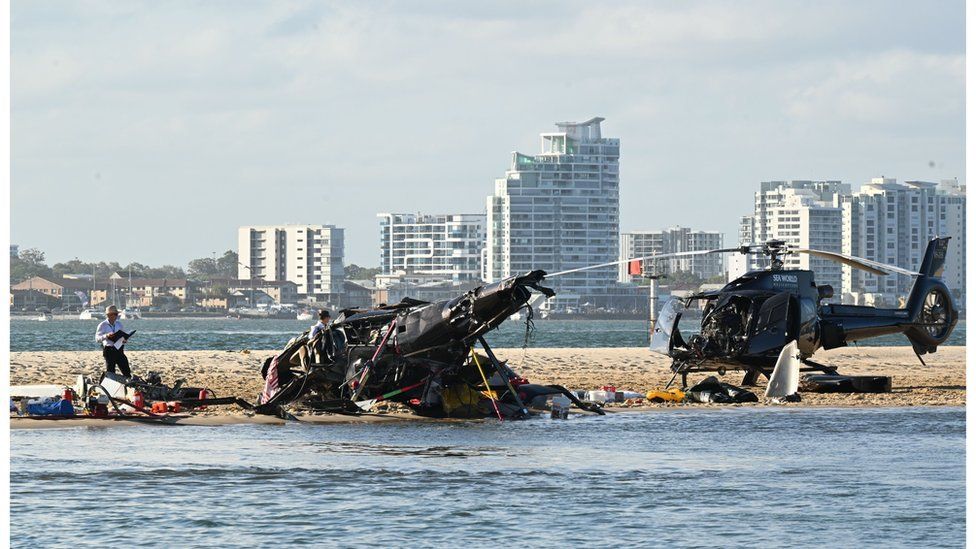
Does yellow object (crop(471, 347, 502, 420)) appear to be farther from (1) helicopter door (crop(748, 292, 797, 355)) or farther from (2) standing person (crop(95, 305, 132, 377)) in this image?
(1) helicopter door (crop(748, 292, 797, 355))

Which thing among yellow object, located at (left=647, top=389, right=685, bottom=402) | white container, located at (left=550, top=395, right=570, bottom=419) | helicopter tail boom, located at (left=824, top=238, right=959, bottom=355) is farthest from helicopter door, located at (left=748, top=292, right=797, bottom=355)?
white container, located at (left=550, top=395, right=570, bottom=419)

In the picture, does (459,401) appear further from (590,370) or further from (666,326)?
A: (590,370)

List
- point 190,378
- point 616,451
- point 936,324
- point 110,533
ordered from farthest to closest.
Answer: point 190,378, point 936,324, point 616,451, point 110,533

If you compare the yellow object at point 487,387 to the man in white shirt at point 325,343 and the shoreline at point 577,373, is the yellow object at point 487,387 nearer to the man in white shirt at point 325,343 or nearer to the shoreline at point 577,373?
the shoreline at point 577,373

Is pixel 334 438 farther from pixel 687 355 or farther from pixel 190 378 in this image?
pixel 190 378

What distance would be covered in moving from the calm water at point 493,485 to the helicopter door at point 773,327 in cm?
461

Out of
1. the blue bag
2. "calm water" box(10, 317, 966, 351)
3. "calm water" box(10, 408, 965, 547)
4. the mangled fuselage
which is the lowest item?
"calm water" box(10, 317, 966, 351)

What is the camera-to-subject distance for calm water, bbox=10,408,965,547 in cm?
1499

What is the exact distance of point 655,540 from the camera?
14.7 m

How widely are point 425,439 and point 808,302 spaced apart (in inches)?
411

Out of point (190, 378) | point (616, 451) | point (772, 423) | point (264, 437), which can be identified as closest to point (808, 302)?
point (772, 423)

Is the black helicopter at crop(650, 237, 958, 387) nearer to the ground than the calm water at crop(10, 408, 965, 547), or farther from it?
farther from it

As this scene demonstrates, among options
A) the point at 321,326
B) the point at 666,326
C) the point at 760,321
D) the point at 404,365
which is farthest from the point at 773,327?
the point at 321,326

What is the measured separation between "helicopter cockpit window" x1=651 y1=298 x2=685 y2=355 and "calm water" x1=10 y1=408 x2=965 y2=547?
5.93m
